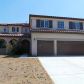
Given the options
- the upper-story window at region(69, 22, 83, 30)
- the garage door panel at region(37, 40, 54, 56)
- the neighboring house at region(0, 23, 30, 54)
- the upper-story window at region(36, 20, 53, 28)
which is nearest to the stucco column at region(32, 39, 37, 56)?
the garage door panel at region(37, 40, 54, 56)

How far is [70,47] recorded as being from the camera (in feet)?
91.2

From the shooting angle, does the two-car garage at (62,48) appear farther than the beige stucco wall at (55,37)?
Yes

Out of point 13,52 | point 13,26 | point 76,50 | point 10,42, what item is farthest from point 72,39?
point 13,26

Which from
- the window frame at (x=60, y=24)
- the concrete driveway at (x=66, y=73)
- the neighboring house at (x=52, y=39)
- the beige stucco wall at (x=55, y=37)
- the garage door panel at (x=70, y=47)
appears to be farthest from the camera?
the window frame at (x=60, y=24)

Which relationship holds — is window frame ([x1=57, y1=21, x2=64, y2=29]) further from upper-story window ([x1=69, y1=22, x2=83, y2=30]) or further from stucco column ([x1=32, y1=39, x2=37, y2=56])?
stucco column ([x1=32, y1=39, x2=37, y2=56])

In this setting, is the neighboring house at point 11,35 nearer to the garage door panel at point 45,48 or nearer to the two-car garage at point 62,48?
the garage door panel at point 45,48

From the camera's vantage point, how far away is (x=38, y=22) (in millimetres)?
29500

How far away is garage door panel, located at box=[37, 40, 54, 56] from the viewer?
87.6ft

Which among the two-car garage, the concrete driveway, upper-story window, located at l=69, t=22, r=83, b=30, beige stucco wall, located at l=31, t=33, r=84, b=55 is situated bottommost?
the concrete driveway

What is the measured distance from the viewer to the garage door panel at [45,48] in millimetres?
26703

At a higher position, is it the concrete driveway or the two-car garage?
the two-car garage

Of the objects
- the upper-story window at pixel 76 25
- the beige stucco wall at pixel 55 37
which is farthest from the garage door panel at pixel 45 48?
the upper-story window at pixel 76 25

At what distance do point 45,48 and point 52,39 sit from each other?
65.7 inches

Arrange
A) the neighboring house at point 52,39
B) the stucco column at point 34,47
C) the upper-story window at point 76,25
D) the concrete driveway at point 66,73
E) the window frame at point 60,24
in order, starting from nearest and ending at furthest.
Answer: the concrete driveway at point 66,73
the stucco column at point 34,47
the neighboring house at point 52,39
the window frame at point 60,24
the upper-story window at point 76,25
